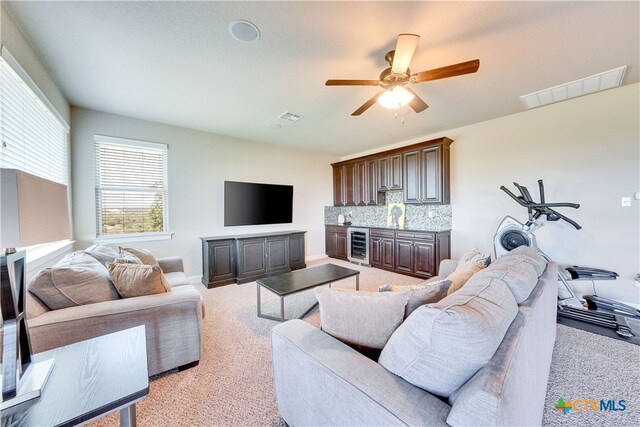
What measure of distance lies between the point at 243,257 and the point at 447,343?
3725mm

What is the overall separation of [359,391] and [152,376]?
175 cm

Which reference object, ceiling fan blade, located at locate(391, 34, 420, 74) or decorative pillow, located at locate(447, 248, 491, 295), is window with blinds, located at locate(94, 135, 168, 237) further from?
decorative pillow, located at locate(447, 248, 491, 295)

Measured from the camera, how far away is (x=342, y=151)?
5.80 metres

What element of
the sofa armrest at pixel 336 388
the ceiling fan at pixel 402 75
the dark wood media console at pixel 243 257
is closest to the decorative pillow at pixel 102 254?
the dark wood media console at pixel 243 257

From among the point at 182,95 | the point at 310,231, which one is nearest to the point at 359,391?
the point at 182,95

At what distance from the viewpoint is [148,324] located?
5.55 feet

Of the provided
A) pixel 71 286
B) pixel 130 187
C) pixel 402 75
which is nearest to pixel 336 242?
pixel 130 187

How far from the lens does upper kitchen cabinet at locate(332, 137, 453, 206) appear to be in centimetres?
416

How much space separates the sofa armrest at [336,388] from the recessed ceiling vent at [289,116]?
294cm

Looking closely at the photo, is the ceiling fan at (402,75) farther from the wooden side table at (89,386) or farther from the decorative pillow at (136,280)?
the wooden side table at (89,386)

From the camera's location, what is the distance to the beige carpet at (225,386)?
1449 mm

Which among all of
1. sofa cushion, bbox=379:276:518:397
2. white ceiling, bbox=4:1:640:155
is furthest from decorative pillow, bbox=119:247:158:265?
sofa cushion, bbox=379:276:518:397

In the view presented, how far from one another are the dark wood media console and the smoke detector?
2.91 metres

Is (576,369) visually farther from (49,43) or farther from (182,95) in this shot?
(49,43)
